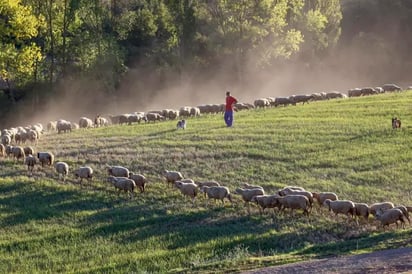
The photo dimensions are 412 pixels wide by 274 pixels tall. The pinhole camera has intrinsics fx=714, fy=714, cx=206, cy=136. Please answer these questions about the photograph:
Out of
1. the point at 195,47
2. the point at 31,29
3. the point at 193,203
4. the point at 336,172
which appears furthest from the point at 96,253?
the point at 195,47

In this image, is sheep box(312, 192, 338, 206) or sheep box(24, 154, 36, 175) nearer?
sheep box(312, 192, 338, 206)

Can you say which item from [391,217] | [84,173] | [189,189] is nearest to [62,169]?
[84,173]

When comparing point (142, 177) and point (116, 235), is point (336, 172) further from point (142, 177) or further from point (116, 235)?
Result: point (116, 235)

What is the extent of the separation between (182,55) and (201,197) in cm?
4597

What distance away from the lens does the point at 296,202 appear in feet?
77.1

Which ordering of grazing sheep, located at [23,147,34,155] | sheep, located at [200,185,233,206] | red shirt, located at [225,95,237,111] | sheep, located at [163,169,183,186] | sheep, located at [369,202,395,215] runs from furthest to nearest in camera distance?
red shirt, located at [225,95,237,111], grazing sheep, located at [23,147,34,155], sheep, located at [163,169,183,186], sheep, located at [200,185,233,206], sheep, located at [369,202,395,215]

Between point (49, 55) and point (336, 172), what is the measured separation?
41686 millimetres

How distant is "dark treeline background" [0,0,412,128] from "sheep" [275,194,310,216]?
30.2 meters

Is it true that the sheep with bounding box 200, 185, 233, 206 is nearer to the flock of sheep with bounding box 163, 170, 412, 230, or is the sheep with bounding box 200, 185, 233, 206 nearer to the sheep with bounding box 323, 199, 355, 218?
the flock of sheep with bounding box 163, 170, 412, 230

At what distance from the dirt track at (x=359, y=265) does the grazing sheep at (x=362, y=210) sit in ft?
15.1

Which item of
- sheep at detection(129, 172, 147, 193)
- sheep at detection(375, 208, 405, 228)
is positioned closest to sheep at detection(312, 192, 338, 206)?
sheep at detection(375, 208, 405, 228)

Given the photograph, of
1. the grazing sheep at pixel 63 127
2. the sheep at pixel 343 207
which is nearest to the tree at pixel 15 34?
A: the grazing sheep at pixel 63 127

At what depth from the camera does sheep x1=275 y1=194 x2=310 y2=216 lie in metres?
23.5

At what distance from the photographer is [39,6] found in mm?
58750
